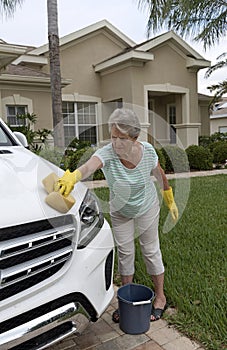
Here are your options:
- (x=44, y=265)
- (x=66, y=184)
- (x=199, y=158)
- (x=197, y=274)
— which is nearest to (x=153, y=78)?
(x=199, y=158)

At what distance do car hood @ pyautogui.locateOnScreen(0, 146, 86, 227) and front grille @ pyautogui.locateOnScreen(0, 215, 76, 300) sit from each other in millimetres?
52

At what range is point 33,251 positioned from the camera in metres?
1.82

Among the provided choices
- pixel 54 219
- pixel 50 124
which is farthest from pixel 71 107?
pixel 54 219

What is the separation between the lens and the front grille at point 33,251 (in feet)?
5.59

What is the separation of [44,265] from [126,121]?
1.10 meters

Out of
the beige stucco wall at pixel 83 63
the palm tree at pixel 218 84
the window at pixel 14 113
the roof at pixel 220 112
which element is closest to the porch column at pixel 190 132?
the beige stucco wall at pixel 83 63

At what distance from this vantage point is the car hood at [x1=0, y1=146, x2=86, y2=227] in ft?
6.02

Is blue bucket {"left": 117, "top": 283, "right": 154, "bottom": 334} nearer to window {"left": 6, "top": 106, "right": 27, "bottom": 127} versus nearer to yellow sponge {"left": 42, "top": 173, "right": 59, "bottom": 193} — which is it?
yellow sponge {"left": 42, "top": 173, "right": 59, "bottom": 193}

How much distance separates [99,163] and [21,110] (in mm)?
11235

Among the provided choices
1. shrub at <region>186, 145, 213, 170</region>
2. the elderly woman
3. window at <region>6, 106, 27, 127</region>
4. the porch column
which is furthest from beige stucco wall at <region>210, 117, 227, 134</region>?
the elderly woman

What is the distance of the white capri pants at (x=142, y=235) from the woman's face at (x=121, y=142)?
53 centimetres

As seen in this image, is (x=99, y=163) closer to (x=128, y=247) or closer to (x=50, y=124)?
(x=128, y=247)

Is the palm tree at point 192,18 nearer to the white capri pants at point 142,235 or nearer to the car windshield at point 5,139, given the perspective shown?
the car windshield at point 5,139

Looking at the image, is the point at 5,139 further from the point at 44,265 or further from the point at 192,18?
the point at 192,18
